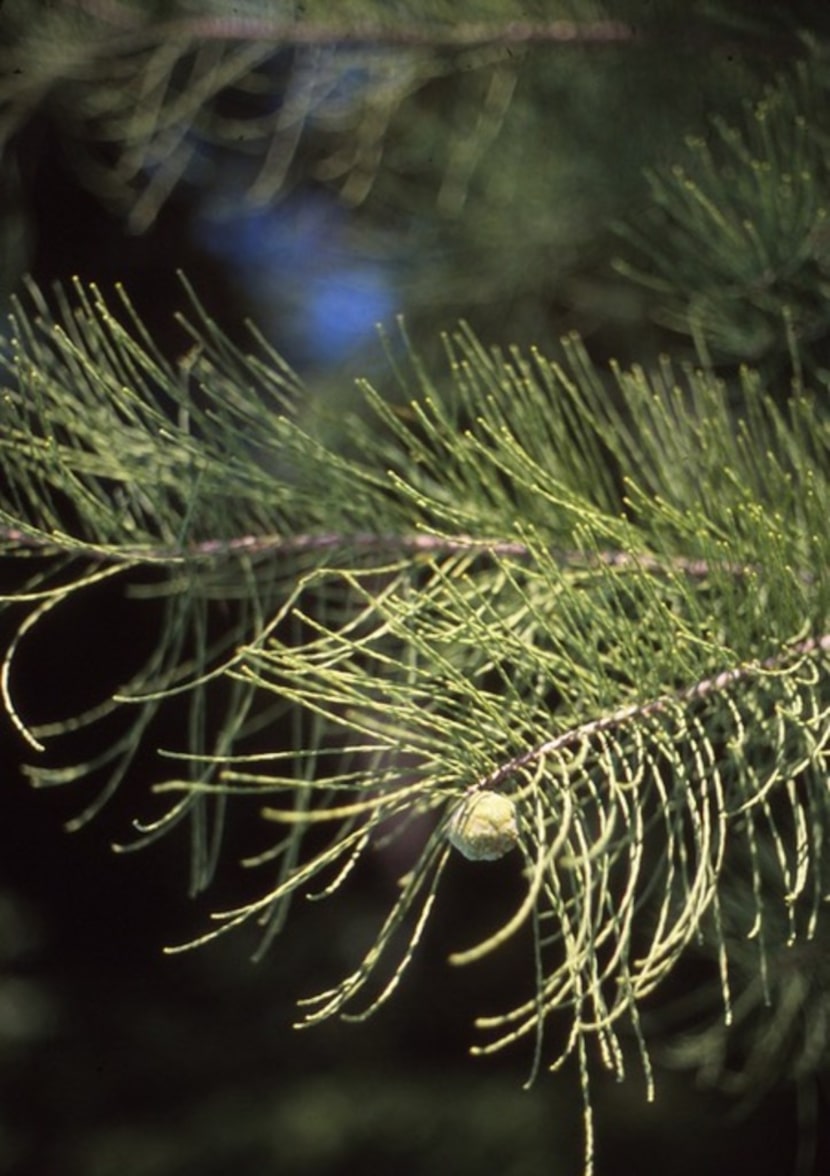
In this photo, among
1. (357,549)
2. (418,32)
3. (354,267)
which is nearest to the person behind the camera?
(357,549)

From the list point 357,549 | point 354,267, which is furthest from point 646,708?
point 354,267

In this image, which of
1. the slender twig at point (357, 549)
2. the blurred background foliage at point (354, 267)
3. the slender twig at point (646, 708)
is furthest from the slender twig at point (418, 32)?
the slender twig at point (646, 708)

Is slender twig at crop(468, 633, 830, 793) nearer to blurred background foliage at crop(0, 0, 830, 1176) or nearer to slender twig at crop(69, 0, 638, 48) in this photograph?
blurred background foliage at crop(0, 0, 830, 1176)

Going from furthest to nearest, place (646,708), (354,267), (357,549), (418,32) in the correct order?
(354,267) → (418,32) → (357,549) → (646,708)

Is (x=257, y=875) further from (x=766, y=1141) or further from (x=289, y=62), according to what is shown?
(x=289, y=62)

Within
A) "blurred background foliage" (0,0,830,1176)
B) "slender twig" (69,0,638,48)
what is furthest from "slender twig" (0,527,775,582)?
"slender twig" (69,0,638,48)

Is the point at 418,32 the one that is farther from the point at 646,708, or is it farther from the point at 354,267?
the point at 646,708
